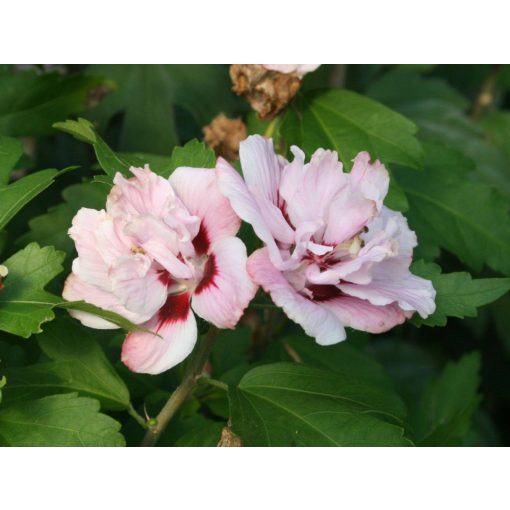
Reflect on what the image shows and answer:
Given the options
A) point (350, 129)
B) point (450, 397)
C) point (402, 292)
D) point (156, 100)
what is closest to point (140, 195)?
point (402, 292)

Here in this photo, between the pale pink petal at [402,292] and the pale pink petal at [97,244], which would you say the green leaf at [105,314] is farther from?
the pale pink petal at [402,292]

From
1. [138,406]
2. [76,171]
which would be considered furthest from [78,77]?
[138,406]

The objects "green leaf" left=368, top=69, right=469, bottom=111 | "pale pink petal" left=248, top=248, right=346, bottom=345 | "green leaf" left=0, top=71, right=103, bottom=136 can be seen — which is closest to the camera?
"pale pink petal" left=248, top=248, right=346, bottom=345

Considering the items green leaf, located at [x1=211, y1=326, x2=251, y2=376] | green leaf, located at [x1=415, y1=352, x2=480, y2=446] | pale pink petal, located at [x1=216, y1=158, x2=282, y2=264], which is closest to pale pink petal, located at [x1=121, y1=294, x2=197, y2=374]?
pale pink petal, located at [x1=216, y1=158, x2=282, y2=264]

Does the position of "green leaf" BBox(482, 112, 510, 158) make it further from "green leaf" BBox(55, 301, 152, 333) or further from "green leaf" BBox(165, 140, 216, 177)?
"green leaf" BBox(55, 301, 152, 333)

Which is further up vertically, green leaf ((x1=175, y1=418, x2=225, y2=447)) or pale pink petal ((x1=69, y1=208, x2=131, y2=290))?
pale pink petal ((x1=69, y1=208, x2=131, y2=290))

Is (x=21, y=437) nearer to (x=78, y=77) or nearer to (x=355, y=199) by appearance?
(x=355, y=199)

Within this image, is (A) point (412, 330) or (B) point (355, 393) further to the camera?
(A) point (412, 330)
